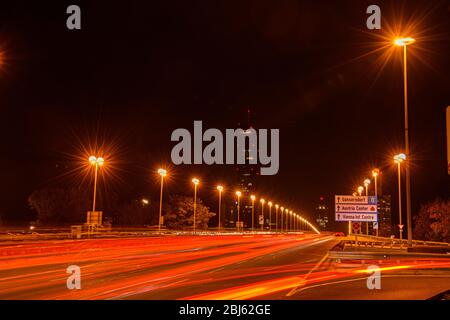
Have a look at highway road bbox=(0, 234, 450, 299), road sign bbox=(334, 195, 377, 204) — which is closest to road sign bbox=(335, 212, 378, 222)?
road sign bbox=(334, 195, 377, 204)

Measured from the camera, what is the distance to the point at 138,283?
54.2 ft

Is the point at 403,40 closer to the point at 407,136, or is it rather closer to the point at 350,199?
the point at 407,136

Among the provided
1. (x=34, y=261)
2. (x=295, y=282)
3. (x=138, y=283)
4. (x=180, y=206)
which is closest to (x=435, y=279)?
(x=295, y=282)

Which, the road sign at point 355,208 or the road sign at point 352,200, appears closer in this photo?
the road sign at point 355,208

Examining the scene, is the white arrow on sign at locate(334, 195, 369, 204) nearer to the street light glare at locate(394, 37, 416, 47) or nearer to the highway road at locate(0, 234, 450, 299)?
the highway road at locate(0, 234, 450, 299)

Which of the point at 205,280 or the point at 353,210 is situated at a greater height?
the point at 353,210

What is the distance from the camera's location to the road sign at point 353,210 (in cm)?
3139

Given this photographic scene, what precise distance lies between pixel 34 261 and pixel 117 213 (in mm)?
82376

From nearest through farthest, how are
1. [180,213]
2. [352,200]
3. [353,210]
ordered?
[353,210], [352,200], [180,213]

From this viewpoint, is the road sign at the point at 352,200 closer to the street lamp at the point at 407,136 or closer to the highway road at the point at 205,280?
the street lamp at the point at 407,136

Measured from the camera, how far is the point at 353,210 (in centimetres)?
3147

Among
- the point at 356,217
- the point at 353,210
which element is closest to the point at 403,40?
the point at 353,210

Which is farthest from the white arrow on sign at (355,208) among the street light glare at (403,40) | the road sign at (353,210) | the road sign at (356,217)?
the street light glare at (403,40)
